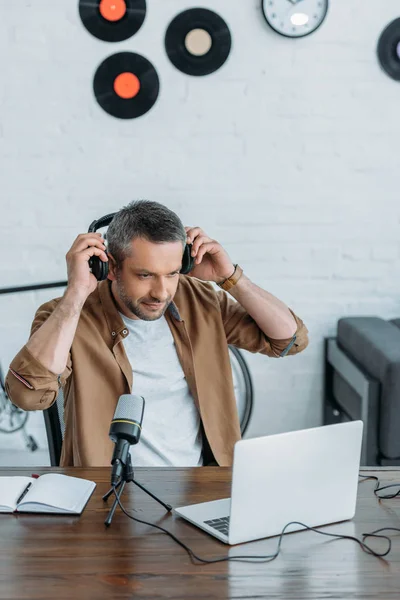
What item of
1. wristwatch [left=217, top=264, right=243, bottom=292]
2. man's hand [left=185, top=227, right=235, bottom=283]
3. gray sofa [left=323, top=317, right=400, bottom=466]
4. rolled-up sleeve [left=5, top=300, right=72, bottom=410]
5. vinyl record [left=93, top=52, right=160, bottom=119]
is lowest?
gray sofa [left=323, top=317, right=400, bottom=466]

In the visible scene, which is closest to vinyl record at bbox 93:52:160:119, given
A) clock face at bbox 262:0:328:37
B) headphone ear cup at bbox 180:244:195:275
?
clock face at bbox 262:0:328:37

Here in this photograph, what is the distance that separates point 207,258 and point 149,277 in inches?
10.1

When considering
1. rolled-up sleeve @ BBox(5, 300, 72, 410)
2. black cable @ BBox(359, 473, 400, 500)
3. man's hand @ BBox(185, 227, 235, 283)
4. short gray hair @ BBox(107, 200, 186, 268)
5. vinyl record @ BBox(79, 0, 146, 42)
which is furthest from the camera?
vinyl record @ BBox(79, 0, 146, 42)

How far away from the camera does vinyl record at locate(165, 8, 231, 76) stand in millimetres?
3074

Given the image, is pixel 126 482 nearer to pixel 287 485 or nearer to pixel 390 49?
pixel 287 485

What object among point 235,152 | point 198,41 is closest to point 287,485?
point 235,152

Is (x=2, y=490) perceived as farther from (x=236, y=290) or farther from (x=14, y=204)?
(x=14, y=204)

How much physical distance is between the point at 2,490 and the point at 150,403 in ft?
1.58

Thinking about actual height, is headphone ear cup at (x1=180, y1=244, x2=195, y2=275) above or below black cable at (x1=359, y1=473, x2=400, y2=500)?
above

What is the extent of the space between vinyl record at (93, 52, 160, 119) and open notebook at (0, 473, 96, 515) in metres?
1.87

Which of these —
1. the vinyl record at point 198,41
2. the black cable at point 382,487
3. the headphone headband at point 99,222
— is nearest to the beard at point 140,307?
the headphone headband at point 99,222

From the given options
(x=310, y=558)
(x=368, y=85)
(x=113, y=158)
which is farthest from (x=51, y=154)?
(x=310, y=558)

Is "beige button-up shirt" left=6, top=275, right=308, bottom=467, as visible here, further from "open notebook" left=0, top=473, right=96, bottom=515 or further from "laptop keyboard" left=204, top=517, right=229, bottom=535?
"laptop keyboard" left=204, top=517, right=229, bottom=535

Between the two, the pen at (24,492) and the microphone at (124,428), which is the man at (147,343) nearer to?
the pen at (24,492)
